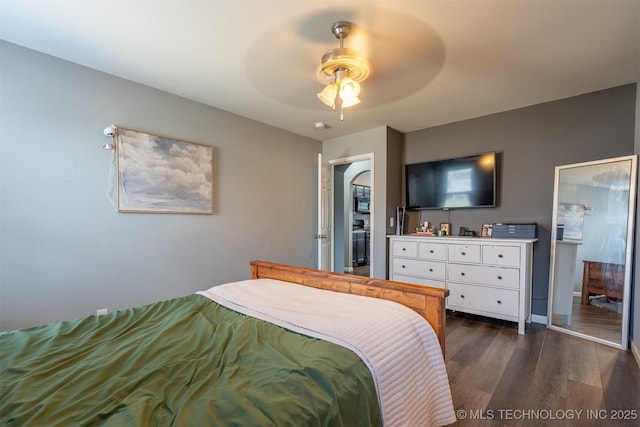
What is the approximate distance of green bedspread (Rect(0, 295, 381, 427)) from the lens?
0.78 m

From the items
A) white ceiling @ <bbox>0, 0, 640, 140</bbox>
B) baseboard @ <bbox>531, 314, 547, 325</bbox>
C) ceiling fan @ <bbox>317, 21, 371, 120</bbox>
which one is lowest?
baseboard @ <bbox>531, 314, 547, 325</bbox>

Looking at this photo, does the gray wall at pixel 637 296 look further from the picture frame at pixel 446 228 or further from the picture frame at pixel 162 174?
the picture frame at pixel 162 174

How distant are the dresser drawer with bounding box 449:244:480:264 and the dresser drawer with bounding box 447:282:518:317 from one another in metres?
0.29

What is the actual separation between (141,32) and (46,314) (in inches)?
86.8

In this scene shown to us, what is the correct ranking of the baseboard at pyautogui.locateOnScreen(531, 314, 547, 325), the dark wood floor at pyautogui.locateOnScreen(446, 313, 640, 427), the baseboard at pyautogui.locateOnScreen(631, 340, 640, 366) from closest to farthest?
the dark wood floor at pyautogui.locateOnScreen(446, 313, 640, 427) → the baseboard at pyautogui.locateOnScreen(631, 340, 640, 366) → the baseboard at pyautogui.locateOnScreen(531, 314, 547, 325)

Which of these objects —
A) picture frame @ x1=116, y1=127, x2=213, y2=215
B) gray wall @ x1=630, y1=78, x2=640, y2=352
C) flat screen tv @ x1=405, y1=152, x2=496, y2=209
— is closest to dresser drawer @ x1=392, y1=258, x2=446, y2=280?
flat screen tv @ x1=405, y1=152, x2=496, y2=209

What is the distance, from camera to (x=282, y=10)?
1679 mm

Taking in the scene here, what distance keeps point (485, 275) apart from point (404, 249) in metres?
0.91

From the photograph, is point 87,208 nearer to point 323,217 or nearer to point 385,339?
point 323,217

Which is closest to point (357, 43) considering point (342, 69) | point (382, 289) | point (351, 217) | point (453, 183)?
point (342, 69)

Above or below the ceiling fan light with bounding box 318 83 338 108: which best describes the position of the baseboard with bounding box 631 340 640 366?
below

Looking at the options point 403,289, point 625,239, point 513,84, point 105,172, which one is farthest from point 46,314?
point 625,239

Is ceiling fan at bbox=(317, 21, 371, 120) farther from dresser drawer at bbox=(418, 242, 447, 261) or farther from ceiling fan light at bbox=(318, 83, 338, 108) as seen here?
dresser drawer at bbox=(418, 242, 447, 261)

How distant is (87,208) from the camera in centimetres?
229
